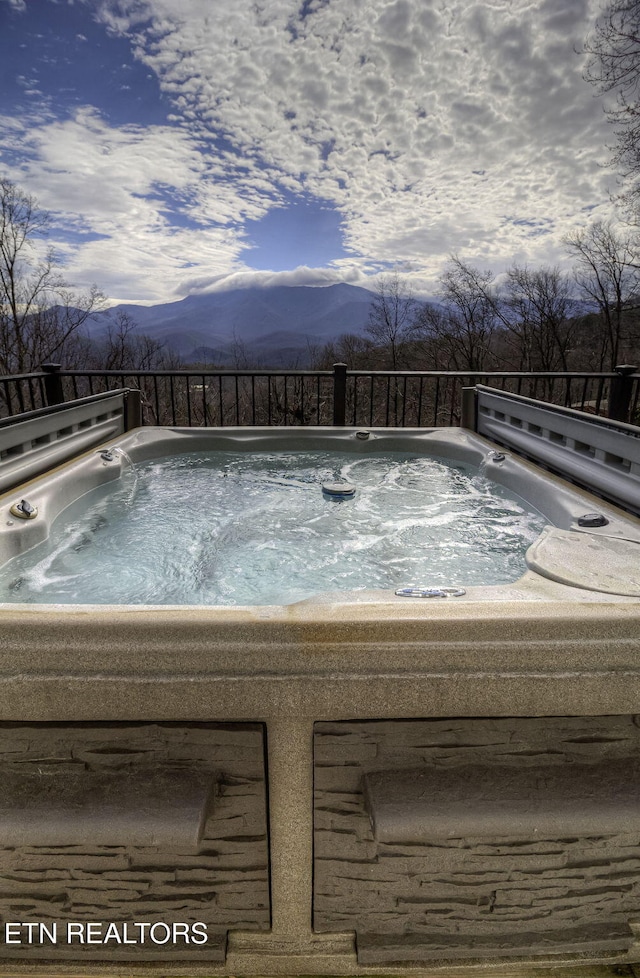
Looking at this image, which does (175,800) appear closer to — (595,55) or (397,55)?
(397,55)

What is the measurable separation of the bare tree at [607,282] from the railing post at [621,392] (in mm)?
7346

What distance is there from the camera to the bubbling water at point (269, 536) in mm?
1617

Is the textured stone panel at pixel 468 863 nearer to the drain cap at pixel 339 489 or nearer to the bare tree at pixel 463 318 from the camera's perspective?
the drain cap at pixel 339 489

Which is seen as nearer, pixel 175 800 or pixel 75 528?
pixel 175 800

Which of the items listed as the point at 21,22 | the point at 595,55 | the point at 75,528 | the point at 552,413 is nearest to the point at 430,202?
the point at 595,55

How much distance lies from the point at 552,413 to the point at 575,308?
37.7 ft

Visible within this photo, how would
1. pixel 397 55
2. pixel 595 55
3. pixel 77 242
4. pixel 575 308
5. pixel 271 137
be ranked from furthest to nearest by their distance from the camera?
1. pixel 575 308
2. pixel 77 242
3. pixel 271 137
4. pixel 595 55
5. pixel 397 55

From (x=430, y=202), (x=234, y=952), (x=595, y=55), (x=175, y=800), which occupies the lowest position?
(x=234, y=952)

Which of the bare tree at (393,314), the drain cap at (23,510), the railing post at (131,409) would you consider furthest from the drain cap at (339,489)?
the bare tree at (393,314)

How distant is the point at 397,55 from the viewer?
12.7 feet

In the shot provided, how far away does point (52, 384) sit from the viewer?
3291mm

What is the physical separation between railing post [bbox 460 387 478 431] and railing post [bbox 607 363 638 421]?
988 mm

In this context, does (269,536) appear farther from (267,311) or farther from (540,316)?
(267,311)

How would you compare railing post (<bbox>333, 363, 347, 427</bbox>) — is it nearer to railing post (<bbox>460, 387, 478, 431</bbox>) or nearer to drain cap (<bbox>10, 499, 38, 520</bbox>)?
railing post (<bbox>460, 387, 478, 431</bbox>)
